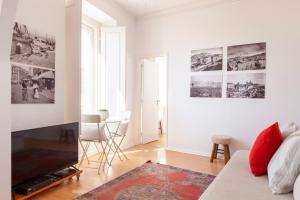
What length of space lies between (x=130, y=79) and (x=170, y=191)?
2855mm

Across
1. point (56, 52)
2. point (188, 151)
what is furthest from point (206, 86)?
point (56, 52)

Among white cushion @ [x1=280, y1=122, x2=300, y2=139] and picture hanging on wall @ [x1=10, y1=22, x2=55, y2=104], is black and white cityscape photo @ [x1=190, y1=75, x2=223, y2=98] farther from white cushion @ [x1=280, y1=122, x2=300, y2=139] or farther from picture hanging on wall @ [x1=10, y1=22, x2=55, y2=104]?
picture hanging on wall @ [x1=10, y1=22, x2=55, y2=104]

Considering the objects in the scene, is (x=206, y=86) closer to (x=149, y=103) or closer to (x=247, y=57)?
(x=247, y=57)

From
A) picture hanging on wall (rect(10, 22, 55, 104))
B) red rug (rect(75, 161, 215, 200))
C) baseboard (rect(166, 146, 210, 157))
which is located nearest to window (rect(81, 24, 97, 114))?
picture hanging on wall (rect(10, 22, 55, 104))

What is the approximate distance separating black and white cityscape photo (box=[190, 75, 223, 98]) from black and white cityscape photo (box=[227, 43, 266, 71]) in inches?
12.8

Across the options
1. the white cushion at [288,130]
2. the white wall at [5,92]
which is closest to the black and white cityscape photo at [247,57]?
the white cushion at [288,130]

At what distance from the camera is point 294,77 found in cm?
349

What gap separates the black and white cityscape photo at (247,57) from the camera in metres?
3.72

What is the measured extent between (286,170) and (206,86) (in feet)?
9.42

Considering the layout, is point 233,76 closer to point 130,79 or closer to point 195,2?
point 195,2

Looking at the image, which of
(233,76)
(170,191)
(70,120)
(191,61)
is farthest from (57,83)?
(233,76)

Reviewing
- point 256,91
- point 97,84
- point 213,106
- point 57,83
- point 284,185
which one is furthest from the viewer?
point 97,84

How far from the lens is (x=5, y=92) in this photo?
73.1 inches

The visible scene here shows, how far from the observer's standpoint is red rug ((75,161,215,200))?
8.02 feet
